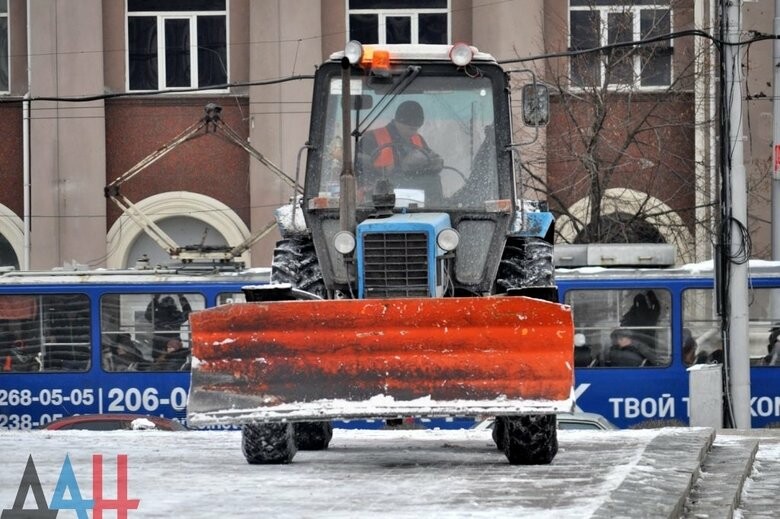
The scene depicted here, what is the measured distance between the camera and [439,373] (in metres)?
10.5

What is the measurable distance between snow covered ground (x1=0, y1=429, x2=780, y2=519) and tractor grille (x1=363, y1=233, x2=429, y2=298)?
123cm

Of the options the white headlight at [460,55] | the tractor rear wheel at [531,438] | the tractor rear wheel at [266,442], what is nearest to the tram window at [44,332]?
the white headlight at [460,55]

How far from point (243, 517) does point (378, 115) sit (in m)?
4.74

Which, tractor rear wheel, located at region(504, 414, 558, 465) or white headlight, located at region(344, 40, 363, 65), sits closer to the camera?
tractor rear wheel, located at region(504, 414, 558, 465)

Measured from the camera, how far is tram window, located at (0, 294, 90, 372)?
23656 mm

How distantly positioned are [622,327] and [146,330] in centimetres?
680

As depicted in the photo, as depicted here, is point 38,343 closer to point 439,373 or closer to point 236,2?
point 236,2

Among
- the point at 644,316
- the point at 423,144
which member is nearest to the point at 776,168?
the point at 644,316

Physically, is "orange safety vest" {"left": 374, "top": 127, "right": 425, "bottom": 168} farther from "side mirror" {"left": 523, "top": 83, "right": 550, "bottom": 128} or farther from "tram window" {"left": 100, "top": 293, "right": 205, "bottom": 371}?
"tram window" {"left": 100, "top": 293, "right": 205, "bottom": 371}

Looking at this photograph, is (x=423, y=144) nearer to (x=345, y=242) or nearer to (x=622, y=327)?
(x=345, y=242)

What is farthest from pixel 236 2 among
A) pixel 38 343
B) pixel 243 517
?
pixel 243 517

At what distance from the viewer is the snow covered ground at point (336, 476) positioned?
8.79 meters

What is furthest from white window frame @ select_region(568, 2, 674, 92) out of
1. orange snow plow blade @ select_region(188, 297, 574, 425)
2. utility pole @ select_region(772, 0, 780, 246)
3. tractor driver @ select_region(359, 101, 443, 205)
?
orange snow plow blade @ select_region(188, 297, 574, 425)

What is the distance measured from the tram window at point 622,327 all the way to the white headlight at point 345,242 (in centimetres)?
1129
